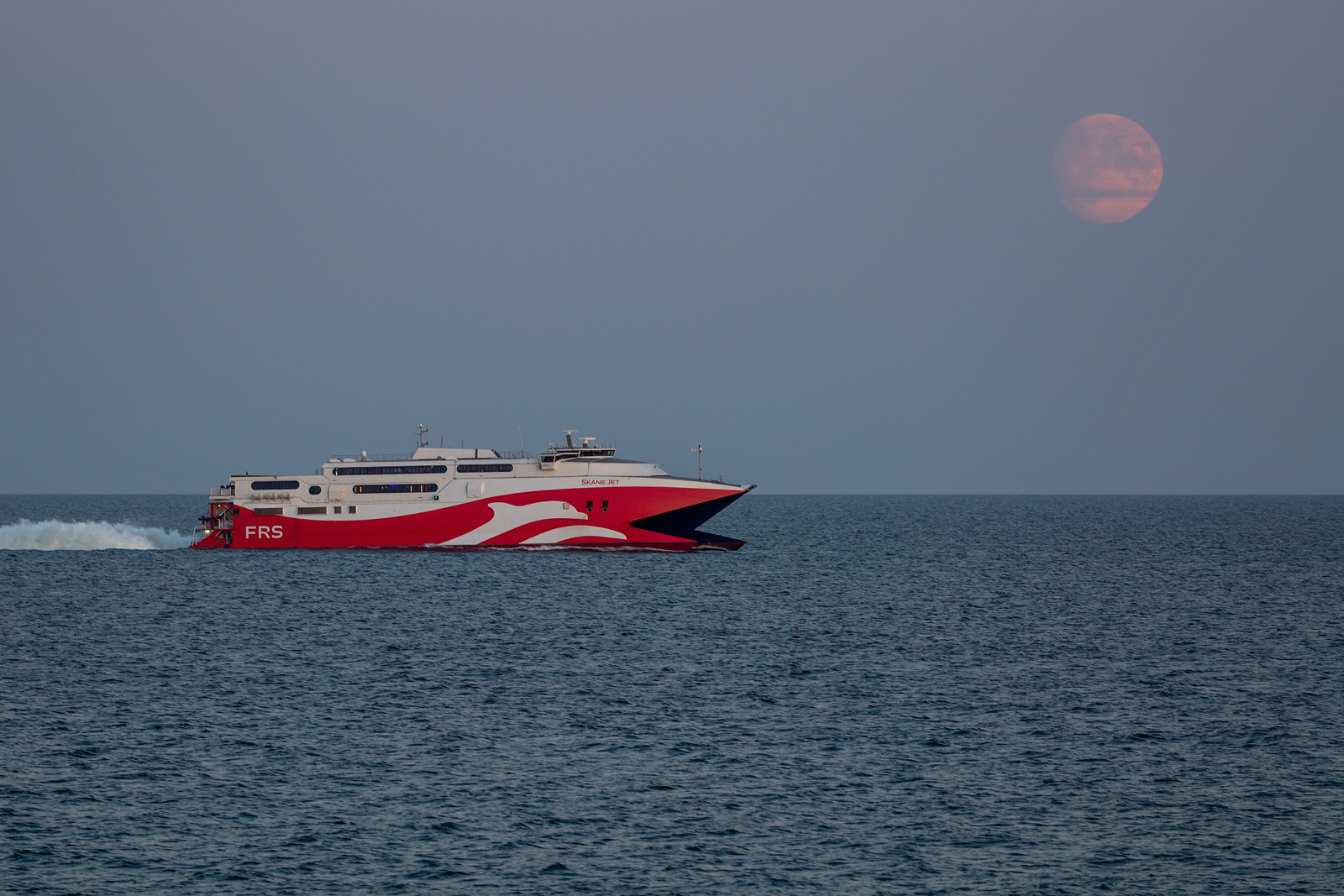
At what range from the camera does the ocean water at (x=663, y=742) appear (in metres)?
22.2

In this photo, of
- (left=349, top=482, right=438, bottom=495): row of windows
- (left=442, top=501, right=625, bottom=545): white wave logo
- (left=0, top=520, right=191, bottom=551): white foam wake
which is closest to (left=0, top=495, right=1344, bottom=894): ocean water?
(left=442, top=501, right=625, bottom=545): white wave logo

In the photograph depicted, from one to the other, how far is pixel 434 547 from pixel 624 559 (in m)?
12.9

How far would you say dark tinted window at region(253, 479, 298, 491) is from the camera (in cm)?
8081

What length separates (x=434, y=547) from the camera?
78875 mm

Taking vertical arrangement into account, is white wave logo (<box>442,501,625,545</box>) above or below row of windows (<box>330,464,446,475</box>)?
below

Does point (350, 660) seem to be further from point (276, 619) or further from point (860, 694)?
point (860, 694)

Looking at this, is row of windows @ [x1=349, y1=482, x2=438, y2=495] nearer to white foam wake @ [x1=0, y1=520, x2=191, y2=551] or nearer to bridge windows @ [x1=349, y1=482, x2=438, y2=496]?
bridge windows @ [x1=349, y1=482, x2=438, y2=496]

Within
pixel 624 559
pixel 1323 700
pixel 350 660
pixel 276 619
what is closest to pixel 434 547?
pixel 624 559

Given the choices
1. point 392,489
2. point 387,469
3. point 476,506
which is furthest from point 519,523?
point 387,469

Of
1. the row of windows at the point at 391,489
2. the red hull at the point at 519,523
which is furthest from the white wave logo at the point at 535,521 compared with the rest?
the row of windows at the point at 391,489

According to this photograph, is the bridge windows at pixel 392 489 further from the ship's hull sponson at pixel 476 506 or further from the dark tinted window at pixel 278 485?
the dark tinted window at pixel 278 485

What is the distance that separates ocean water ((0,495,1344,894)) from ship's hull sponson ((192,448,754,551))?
35.8 feet

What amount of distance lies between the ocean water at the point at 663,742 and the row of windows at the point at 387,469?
1318 centimetres

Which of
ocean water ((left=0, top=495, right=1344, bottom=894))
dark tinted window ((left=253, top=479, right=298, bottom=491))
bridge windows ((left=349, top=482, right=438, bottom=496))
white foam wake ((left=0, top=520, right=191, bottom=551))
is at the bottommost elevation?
ocean water ((left=0, top=495, right=1344, bottom=894))
